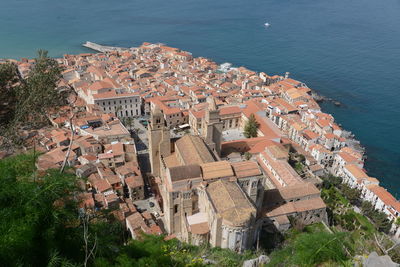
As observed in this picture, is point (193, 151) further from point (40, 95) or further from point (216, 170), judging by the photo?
point (40, 95)

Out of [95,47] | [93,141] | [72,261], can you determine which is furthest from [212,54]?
[72,261]

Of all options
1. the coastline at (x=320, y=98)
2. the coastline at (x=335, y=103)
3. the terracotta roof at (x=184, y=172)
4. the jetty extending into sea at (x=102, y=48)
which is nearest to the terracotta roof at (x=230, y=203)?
the terracotta roof at (x=184, y=172)

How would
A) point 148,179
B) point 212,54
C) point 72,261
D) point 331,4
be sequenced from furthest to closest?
1. point 331,4
2. point 212,54
3. point 148,179
4. point 72,261

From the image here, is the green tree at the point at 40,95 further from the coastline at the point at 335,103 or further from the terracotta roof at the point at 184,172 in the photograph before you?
the coastline at the point at 335,103

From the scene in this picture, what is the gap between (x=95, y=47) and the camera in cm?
9138

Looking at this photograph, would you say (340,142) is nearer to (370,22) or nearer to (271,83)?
(271,83)

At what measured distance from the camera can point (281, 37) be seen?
105250mm

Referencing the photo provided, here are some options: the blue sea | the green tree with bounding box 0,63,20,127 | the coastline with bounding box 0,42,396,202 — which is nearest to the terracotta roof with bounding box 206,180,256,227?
the green tree with bounding box 0,63,20,127

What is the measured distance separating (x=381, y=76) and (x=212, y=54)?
44.4 metres

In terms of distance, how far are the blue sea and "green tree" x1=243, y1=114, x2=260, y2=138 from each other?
54.6 ft

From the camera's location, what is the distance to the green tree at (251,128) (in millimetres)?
41344

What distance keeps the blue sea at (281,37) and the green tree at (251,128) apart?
54.6 ft

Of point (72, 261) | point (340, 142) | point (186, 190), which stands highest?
point (72, 261)

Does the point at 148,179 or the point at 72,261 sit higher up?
the point at 72,261
